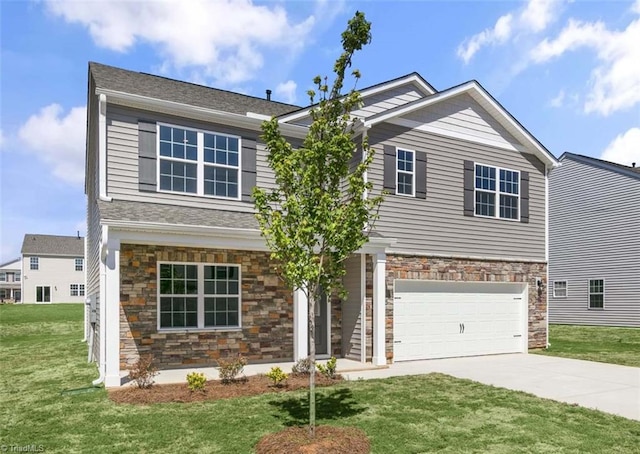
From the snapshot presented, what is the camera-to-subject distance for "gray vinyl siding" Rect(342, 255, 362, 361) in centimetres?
1152

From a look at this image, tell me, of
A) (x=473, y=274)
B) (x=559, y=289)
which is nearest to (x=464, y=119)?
(x=473, y=274)

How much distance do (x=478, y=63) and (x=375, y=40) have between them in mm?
8808

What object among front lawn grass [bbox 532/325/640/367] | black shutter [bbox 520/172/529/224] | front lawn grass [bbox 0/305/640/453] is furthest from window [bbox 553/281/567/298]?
front lawn grass [bbox 0/305/640/453]

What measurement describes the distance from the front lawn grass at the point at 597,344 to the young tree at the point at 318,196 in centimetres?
963

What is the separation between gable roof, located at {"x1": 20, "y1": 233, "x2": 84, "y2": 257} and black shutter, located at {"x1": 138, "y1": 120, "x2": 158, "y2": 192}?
42.6 m

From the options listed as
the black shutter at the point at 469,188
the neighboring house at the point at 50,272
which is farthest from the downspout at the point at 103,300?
the neighboring house at the point at 50,272

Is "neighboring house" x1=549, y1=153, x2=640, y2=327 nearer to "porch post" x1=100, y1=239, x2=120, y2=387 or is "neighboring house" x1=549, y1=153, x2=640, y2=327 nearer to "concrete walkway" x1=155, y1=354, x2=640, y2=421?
"concrete walkway" x1=155, y1=354, x2=640, y2=421

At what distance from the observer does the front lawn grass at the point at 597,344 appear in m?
12.5

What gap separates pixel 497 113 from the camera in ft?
44.9

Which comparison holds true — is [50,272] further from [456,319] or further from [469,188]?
[469,188]

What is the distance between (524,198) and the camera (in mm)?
14117

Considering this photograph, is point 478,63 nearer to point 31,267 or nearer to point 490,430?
point 490,430

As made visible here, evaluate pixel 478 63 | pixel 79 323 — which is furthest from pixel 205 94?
pixel 79 323

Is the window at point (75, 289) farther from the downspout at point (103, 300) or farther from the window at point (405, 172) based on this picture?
the window at point (405, 172)
